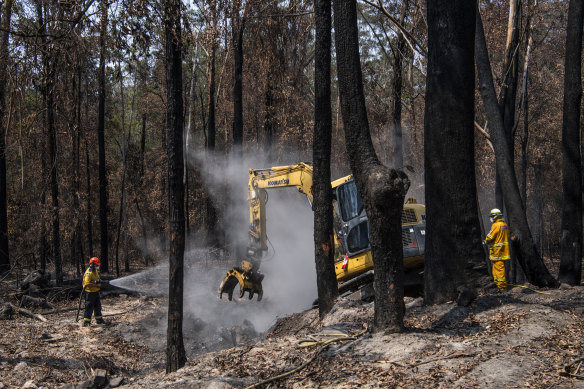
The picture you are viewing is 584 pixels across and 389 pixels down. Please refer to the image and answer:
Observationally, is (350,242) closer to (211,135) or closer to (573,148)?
(573,148)

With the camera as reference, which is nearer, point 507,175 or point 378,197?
point 378,197

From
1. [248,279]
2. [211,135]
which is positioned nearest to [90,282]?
[248,279]

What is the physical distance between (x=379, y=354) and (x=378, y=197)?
2.04m

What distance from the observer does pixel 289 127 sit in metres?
29.6

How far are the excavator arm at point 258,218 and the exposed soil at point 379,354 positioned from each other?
2.14 m

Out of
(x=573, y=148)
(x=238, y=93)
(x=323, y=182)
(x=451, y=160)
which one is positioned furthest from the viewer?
(x=238, y=93)

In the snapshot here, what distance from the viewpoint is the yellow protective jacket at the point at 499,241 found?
1180cm

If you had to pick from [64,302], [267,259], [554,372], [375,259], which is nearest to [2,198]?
[64,302]

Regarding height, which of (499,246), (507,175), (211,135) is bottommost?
(499,246)

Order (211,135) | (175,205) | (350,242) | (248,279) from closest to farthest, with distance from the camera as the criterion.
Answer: (175,205) → (350,242) → (248,279) → (211,135)

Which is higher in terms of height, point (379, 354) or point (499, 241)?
point (499, 241)

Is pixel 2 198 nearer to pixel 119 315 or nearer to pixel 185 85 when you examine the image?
pixel 119 315

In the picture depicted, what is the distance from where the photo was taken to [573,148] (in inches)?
481

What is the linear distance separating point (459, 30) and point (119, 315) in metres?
12.5
